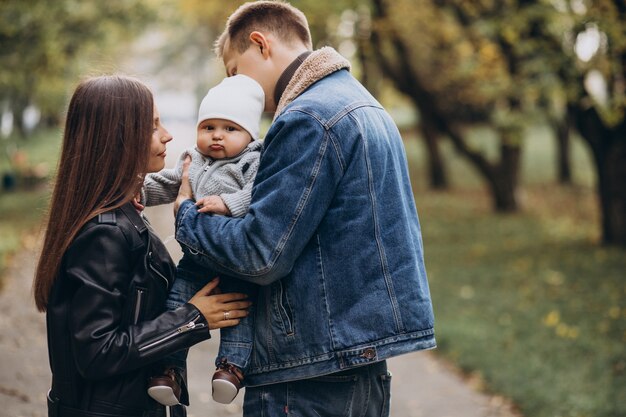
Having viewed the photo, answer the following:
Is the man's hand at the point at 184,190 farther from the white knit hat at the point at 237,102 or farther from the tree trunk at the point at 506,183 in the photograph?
the tree trunk at the point at 506,183

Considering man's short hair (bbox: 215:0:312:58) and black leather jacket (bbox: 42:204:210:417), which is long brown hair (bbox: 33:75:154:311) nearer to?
black leather jacket (bbox: 42:204:210:417)

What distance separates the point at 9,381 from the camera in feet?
20.0

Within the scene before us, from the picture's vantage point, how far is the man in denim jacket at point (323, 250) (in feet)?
7.86

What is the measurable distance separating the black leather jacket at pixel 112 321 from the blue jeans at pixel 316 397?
0.30 meters

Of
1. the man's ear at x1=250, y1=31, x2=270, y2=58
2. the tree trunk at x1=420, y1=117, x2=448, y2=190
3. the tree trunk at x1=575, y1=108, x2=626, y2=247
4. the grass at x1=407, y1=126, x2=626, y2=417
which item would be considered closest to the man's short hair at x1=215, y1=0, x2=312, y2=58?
the man's ear at x1=250, y1=31, x2=270, y2=58

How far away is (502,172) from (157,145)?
48.4ft

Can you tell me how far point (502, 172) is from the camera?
54.7 ft

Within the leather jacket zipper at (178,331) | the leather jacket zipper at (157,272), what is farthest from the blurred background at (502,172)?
the leather jacket zipper at (178,331)

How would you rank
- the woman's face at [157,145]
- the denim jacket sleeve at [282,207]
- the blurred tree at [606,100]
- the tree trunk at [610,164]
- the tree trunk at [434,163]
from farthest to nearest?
the tree trunk at [434,163]
the tree trunk at [610,164]
the blurred tree at [606,100]
the woman's face at [157,145]
the denim jacket sleeve at [282,207]

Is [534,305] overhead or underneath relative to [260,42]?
underneath

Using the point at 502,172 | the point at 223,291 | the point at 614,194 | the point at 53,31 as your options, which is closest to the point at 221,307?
the point at 223,291

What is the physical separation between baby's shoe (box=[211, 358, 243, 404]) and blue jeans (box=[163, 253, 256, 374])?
22 millimetres

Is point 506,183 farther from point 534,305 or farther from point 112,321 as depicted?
point 112,321

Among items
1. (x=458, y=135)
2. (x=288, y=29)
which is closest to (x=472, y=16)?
(x=458, y=135)
